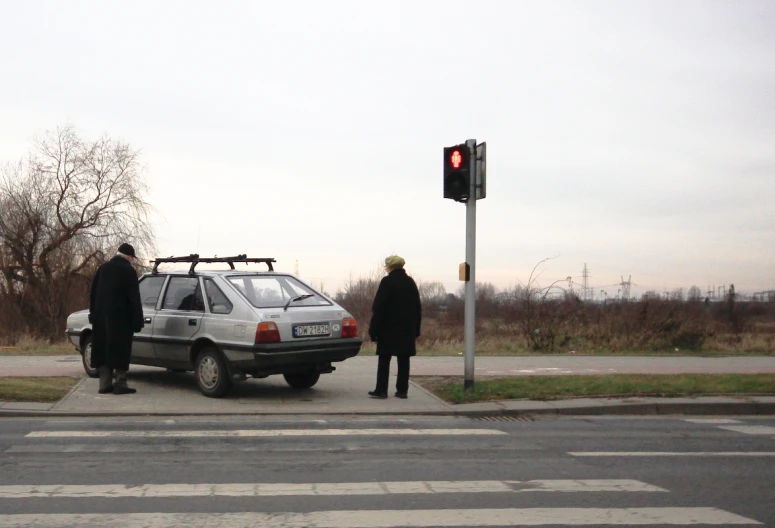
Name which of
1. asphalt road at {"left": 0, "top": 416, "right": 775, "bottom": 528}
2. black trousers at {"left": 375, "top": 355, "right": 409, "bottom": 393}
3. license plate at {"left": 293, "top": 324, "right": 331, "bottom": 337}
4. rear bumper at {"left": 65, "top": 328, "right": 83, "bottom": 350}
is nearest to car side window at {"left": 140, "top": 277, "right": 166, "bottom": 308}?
rear bumper at {"left": 65, "top": 328, "right": 83, "bottom": 350}

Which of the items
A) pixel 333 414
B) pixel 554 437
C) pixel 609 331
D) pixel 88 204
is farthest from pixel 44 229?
pixel 554 437

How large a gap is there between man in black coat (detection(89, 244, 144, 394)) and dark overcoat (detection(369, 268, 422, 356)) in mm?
3056

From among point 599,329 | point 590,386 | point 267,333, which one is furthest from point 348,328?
point 599,329

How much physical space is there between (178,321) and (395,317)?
287 centimetres

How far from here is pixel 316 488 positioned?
21.5ft

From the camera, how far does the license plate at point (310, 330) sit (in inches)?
449

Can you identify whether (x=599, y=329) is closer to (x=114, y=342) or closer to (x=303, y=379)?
(x=303, y=379)

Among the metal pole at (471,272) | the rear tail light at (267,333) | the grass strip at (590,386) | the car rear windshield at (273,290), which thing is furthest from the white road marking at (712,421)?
the rear tail light at (267,333)

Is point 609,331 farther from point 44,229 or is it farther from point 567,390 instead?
point 44,229

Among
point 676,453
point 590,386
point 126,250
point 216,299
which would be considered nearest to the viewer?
point 676,453

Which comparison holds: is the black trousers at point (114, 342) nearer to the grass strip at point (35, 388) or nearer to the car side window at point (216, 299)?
the grass strip at point (35, 388)

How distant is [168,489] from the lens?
6.41 metres

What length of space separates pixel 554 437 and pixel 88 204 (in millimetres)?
33307

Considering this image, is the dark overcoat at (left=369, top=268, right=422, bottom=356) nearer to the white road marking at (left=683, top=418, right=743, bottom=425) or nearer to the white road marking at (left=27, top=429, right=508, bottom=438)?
the white road marking at (left=27, top=429, right=508, bottom=438)
